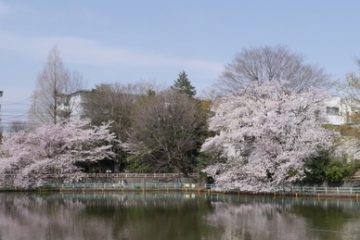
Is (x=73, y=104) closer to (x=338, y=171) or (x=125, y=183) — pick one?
(x=125, y=183)

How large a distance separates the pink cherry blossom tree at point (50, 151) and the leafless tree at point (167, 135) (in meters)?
3.63

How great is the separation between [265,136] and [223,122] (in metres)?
4.37

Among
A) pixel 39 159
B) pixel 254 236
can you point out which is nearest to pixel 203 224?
pixel 254 236

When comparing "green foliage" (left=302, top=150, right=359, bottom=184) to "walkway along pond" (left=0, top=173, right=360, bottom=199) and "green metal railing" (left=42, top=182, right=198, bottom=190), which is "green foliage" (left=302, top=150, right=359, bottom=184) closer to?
"walkway along pond" (left=0, top=173, right=360, bottom=199)

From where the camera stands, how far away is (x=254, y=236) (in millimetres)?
20281

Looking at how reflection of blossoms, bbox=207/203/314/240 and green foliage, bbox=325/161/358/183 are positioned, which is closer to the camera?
reflection of blossoms, bbox=207/203/314/240

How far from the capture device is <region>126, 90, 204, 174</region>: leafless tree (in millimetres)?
48906

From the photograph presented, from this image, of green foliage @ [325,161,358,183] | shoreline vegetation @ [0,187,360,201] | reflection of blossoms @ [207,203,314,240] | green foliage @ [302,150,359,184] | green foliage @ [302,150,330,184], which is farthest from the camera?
green foliage @ [302,150,330,184]

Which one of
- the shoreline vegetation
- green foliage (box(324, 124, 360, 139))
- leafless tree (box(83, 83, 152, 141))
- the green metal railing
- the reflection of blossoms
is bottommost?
the reflection of blossoms

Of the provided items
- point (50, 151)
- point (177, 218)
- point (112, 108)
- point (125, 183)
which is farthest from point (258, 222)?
point (112, 108)

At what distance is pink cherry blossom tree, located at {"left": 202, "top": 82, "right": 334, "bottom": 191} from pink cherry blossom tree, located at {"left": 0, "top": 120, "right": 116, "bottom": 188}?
12.2 meters

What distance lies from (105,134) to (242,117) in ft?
48.1

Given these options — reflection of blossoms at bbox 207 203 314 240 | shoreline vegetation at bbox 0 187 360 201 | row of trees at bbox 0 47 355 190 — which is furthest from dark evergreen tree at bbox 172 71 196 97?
reflection of blossoms at bbox 207 203 314 240

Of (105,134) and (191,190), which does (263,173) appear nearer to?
(191,190)
